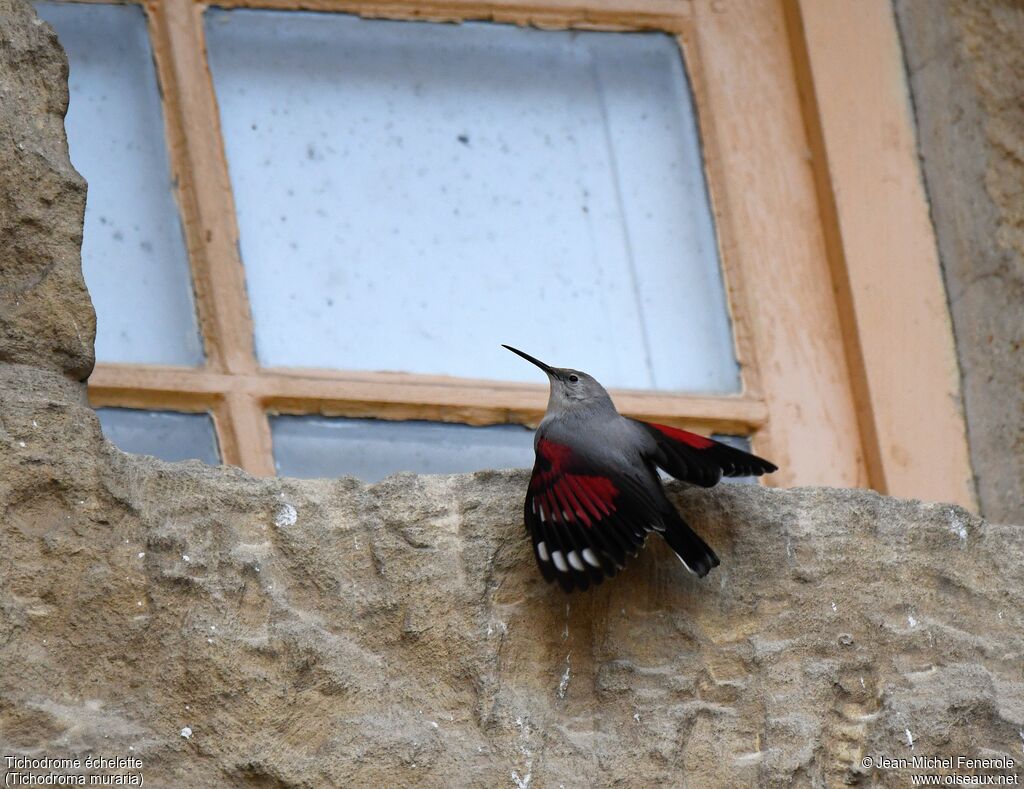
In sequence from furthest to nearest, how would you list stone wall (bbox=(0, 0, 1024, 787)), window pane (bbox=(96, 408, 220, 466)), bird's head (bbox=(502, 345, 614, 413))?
1. window pane (bbox=(96, 408, 220, 466))
2. bird's head (bbox=(502, 345, 614, 413))
3. stone wall (bbox=(0, 0, 1024, 787))

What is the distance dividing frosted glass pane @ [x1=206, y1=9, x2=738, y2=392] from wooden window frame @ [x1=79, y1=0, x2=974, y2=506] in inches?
1.9

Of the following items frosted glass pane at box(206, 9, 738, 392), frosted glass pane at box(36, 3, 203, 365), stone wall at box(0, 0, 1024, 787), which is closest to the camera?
stone wall at box(0, 0, 1024, 787)

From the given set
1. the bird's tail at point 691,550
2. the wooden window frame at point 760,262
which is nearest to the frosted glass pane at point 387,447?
the wooden window frame at point 760,262

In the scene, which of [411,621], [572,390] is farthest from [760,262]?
[411,621]

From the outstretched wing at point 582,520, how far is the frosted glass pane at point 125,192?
35.9 inches

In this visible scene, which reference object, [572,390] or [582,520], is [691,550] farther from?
[572,390]

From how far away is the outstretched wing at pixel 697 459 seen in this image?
222 cm

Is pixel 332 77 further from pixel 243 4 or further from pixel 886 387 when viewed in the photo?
pixel 886 387

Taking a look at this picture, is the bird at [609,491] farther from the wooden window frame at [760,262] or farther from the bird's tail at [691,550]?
the wooden window frame at [760,262]

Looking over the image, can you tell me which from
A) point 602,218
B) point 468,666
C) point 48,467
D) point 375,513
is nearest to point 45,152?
point 48,467

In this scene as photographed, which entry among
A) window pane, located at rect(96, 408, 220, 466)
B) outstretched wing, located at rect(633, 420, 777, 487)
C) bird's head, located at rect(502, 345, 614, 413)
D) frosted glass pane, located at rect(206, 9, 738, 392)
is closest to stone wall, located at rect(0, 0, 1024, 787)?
outstretched wing, located at rect(633, 420, 777, 487)

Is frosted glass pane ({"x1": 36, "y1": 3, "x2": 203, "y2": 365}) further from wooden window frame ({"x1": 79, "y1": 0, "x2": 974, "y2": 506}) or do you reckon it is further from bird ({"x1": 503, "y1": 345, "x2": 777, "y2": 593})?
bird ({"x1": 503, "y1": 345, "x2": 777, "y2": 593})

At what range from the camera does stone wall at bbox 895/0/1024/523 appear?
9.71 feet

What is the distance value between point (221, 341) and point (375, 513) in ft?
2.51
